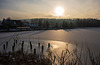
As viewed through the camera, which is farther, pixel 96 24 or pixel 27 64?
pixel 96 24

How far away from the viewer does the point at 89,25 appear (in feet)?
102

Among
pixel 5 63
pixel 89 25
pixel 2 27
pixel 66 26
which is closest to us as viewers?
pixel 5 63

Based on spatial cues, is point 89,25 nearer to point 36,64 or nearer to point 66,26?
point 66,26

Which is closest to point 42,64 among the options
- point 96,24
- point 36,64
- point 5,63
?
point 36,64

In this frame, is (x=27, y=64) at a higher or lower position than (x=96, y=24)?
lower

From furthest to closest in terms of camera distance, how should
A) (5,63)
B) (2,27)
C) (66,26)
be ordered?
1. (66,26)
2. (2,27)
3. (5,63)

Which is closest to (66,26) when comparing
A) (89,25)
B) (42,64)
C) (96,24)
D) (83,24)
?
(83,24)

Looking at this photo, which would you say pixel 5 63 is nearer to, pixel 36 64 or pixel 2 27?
pixel 36 64

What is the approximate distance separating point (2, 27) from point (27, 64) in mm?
21230

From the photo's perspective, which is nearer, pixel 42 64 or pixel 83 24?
pixel 42 64

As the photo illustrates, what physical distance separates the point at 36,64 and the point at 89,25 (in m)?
33.8

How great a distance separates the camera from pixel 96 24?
31688mm

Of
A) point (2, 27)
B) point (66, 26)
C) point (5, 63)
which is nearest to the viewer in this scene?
point (5, 63)

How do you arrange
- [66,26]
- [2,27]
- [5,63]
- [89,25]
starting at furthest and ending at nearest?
1. [89,25]
2. [66,26]
3. [2,27]
4. [5,63]
